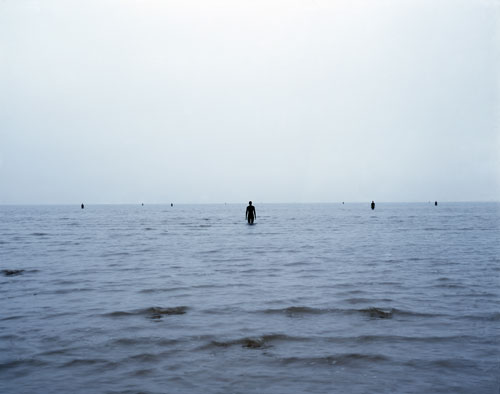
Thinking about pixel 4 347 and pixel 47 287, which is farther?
pixel 47 287

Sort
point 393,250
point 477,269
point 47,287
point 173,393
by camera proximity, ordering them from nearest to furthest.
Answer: point 173,393 < point 47,287 < point 477,269 < point 393,250

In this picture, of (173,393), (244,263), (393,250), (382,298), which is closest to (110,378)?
(173,393)

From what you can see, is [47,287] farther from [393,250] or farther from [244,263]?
[393,250]

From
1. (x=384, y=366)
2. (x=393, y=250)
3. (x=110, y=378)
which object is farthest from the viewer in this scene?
(x=393, y=250)

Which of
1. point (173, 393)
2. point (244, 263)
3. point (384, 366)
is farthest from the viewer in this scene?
point (244, 263)

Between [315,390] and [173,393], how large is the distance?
1701mm

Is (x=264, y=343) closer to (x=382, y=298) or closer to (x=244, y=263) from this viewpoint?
(x=382, y=298)

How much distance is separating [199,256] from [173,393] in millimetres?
14273

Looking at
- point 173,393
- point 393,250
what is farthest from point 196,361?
point 393,250

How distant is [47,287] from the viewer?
12078mm

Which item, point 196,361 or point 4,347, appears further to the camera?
point 4,347

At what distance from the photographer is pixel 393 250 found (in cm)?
2112

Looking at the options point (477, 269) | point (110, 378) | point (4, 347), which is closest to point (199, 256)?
point (477, 269)

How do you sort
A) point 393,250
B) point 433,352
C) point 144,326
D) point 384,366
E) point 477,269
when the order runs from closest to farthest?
point 384,366, point 433,352, point 144,326, point 477,269, point 393,250
